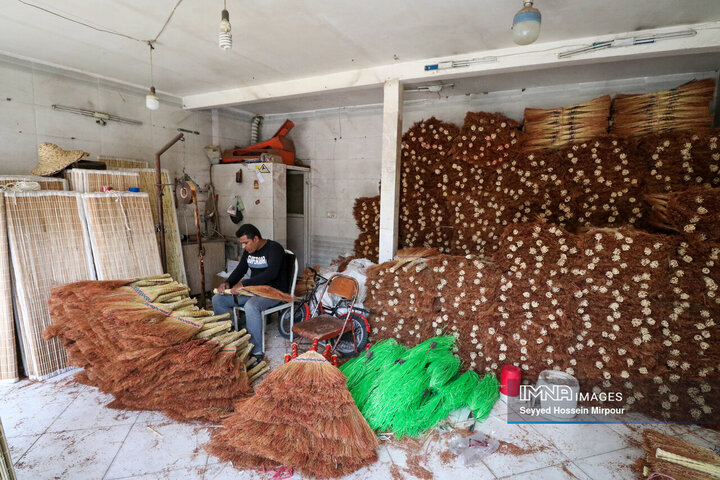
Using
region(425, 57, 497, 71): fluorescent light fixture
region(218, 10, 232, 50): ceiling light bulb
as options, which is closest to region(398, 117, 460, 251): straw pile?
region(425, 57, 497, 71): fluorescent light fixture

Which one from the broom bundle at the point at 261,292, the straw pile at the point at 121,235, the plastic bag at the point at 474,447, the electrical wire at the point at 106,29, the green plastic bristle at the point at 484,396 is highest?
the electrical wire at the point at 106,29

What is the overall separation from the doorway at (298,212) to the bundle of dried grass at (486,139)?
2.82 meters

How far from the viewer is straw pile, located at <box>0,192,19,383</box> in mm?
A: 2906

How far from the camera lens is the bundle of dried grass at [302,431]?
1.98 metres

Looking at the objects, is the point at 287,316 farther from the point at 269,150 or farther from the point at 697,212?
the point at 697,212

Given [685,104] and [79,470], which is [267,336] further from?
[685,104]

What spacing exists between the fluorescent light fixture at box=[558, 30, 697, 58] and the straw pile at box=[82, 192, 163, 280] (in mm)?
4523

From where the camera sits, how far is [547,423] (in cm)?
262

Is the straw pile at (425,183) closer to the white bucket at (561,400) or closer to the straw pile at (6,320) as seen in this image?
the white bucket at (561,400)

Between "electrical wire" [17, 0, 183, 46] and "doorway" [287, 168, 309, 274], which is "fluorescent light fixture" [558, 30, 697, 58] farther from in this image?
"doorway" [287, 168, 309, 274]

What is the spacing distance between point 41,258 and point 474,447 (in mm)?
3889

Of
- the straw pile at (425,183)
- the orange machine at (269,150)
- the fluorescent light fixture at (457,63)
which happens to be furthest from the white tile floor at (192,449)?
the orange machine at (269,150)

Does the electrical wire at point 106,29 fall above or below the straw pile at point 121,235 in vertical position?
above

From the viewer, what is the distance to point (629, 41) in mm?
2846
